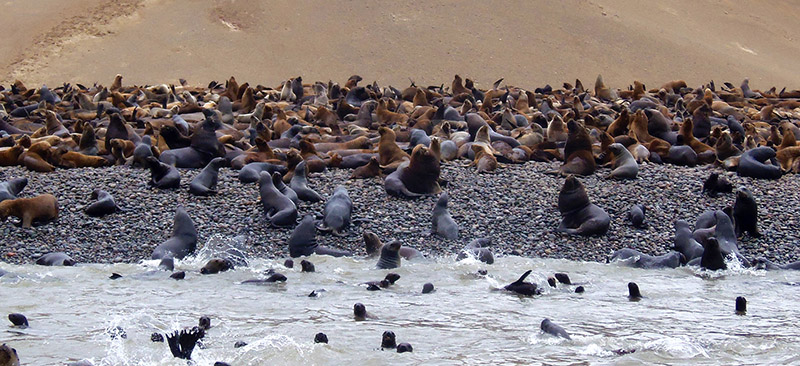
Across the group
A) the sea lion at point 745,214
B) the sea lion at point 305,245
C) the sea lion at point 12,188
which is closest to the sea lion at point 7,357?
the sea lion at point 305,245

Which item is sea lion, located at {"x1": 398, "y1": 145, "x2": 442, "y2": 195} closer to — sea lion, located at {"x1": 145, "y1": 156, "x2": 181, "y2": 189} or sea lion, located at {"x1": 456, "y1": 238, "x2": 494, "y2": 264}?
sea lion, located at {"x1": 456, "y1": 238, "x2": 494, "y2": 264}

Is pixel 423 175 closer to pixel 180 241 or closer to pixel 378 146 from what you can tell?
pixel 378 146

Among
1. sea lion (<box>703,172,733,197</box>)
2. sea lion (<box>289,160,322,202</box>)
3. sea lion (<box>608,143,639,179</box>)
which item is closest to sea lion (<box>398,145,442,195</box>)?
sea lion (<box>289,160,322,202</box>)

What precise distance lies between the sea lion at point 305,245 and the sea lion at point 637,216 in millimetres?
3284

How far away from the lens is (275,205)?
9875 mm

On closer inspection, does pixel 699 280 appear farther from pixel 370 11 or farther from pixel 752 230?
pixel 370 11

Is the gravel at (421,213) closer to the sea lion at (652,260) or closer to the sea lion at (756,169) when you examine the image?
the sea lion at (756,169)

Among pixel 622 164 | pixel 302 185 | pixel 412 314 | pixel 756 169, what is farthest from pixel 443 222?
pixel 756 169

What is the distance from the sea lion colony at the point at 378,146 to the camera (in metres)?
9.48

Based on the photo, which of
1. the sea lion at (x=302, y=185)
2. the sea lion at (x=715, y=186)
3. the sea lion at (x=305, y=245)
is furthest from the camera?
→ the sea lion at (x=715, y=186)

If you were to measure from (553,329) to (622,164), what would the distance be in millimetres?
6493

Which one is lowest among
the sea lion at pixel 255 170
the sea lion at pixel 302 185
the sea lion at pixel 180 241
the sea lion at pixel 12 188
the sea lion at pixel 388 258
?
the sea lion at pixel 12 188

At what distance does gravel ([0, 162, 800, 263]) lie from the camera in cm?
919

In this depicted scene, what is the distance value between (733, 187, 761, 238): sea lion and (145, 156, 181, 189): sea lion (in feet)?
21.2
